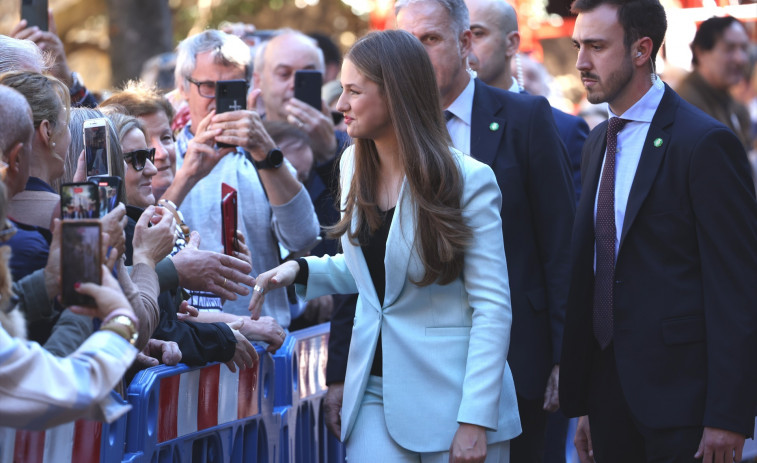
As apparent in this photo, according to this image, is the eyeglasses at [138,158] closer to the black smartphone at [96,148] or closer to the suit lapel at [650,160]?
the black smartphone at [96,148]

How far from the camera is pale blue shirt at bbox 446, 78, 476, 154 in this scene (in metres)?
4.80

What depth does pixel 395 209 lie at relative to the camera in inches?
148

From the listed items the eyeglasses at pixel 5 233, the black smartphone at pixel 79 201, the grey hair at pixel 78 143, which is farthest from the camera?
the grey hair at pixel 78 143

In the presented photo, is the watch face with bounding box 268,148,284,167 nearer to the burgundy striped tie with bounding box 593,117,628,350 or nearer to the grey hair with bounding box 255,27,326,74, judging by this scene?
the burgundy striped tie with bounding box 593,117,628,350

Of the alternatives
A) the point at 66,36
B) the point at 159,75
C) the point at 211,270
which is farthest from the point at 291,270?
the point at 66,36

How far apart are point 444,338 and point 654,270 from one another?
2.93ft

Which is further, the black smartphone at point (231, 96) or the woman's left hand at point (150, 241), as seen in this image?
the black smartphone at point (231, 96)

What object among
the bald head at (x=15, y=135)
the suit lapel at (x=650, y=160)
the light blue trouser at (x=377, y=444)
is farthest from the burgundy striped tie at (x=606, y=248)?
the bald head at (x=15, y=135)

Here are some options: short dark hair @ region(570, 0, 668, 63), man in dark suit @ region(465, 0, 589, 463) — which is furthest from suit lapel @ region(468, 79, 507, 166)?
short dark hair @ region(570, 0, 668, 63)

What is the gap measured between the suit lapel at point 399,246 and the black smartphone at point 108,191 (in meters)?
0.93

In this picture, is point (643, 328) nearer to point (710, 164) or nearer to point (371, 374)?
point (710, 164)

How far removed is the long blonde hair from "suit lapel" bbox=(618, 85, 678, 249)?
2.48 feet

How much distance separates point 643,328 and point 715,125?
0.80 m

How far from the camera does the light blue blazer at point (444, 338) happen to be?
11.8 ft
